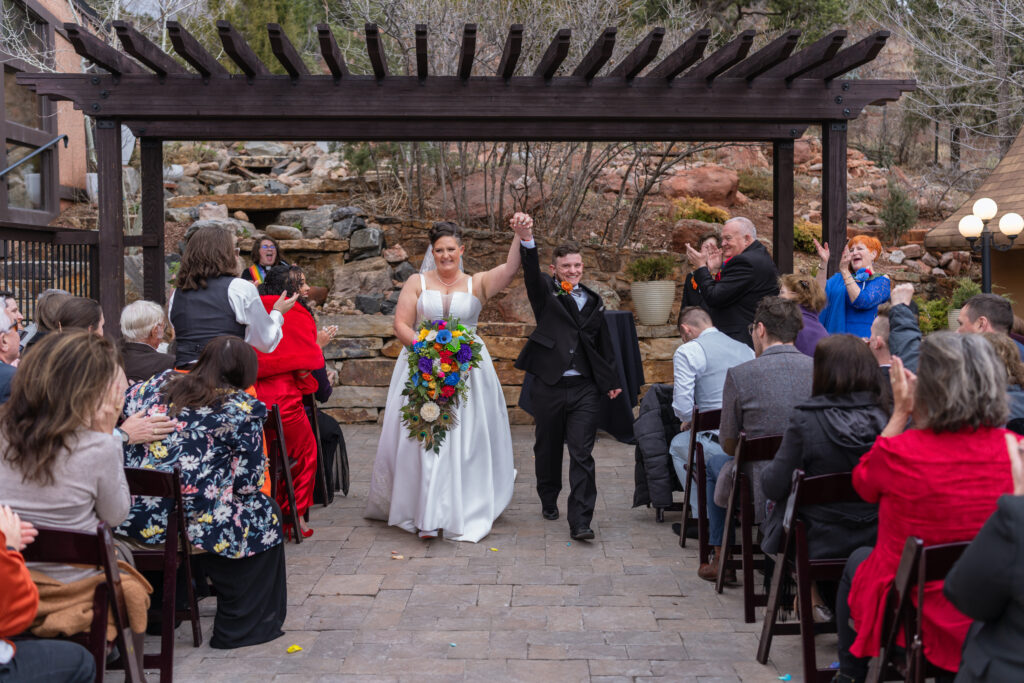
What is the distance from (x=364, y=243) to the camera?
11.8 m

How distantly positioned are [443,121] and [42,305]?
127 inches

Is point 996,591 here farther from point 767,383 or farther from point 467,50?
point 467,50

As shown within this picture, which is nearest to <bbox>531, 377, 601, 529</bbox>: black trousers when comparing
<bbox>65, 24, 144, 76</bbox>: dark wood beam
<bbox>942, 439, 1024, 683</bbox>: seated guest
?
<bbox>65, 24, 144, 76</bbox>: dark wood beam

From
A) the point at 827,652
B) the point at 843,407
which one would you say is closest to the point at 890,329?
the point at 843,407

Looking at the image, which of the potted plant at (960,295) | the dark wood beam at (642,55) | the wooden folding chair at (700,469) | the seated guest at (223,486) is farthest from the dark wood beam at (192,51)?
the potted plant at (960,295)

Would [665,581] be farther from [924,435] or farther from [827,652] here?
[924,435]

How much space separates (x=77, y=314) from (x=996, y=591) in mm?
3834

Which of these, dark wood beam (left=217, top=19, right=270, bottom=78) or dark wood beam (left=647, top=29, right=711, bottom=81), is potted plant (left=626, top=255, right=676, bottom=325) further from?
dark wood beam (left=217, top=19, right=270, bottom=78)

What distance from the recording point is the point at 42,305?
14.7 feet

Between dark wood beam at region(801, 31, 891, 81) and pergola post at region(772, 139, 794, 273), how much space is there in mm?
1181

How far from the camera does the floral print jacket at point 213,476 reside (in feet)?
13.1

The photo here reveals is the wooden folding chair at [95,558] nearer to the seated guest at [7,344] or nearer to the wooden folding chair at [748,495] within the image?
the seated guest at [7,344]

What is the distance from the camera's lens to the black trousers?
19.3ft

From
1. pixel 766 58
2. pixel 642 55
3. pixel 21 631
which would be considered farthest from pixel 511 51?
pixel 21 631
